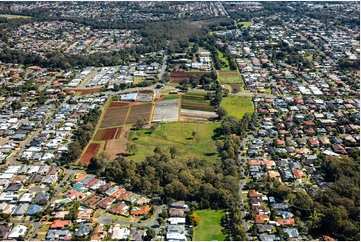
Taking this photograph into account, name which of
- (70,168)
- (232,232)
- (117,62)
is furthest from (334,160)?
(117,62)

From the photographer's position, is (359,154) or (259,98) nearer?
(359,154)

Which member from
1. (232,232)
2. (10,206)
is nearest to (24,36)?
(10,206)

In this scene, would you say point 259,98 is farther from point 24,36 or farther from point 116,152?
point 24,36

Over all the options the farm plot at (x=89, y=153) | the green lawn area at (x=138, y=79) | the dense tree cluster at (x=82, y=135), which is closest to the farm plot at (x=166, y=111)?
the dense tree cluster at (x=82, y=135)

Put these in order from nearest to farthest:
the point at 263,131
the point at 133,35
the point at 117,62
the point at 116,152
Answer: the point at 116,152 → the point at 263,131 → the point at 117,62 → the point at 133,35

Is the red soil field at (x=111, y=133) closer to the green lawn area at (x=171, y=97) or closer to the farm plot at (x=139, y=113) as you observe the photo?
the farm plot at (x=139, y=113)

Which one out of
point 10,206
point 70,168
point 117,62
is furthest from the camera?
point 117,62
